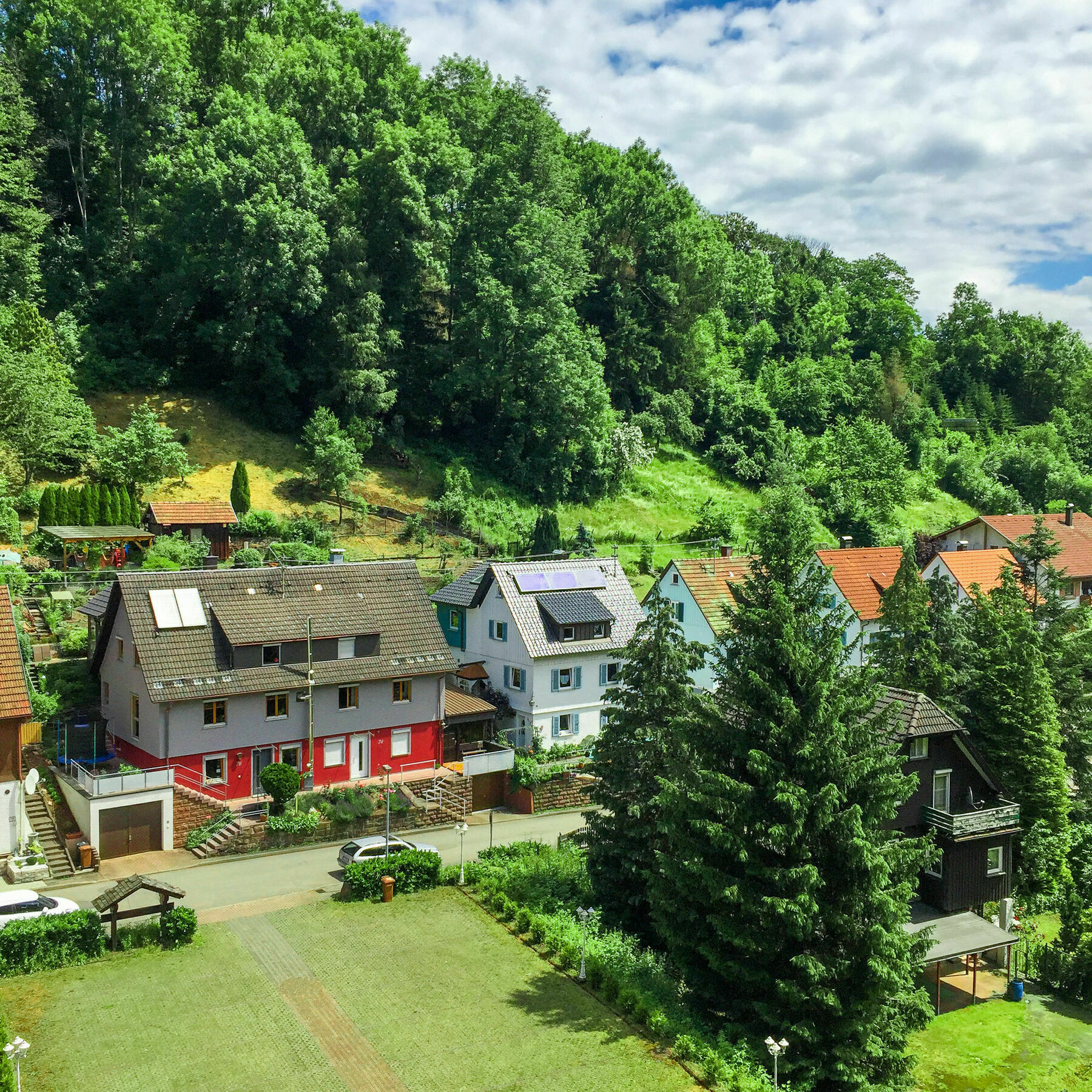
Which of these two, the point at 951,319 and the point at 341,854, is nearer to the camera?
the point at 341,854

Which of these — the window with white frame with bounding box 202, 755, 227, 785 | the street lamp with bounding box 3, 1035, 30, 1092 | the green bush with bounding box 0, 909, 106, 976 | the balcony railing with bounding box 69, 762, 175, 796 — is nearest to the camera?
the street lamp with bounding box 3, 1035, 30, 1092

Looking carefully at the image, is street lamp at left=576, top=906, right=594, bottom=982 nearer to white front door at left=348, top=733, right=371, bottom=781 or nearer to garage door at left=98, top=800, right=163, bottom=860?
white front door at left=348, top=733, right=371, bottom=781

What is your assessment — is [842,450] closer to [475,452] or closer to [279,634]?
[475,452]

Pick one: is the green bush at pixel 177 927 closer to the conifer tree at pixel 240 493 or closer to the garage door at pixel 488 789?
the garage door at pixel 488 789

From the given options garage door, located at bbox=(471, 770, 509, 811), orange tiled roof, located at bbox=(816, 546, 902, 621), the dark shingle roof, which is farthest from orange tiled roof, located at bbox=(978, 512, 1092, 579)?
garage door, located at bbox=(471, 770, 509, 811)

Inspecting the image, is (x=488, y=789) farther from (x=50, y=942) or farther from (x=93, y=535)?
(x=93, y=535)

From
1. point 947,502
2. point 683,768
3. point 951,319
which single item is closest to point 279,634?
point 683,768

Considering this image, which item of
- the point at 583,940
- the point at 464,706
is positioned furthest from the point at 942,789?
the point at 464,706
